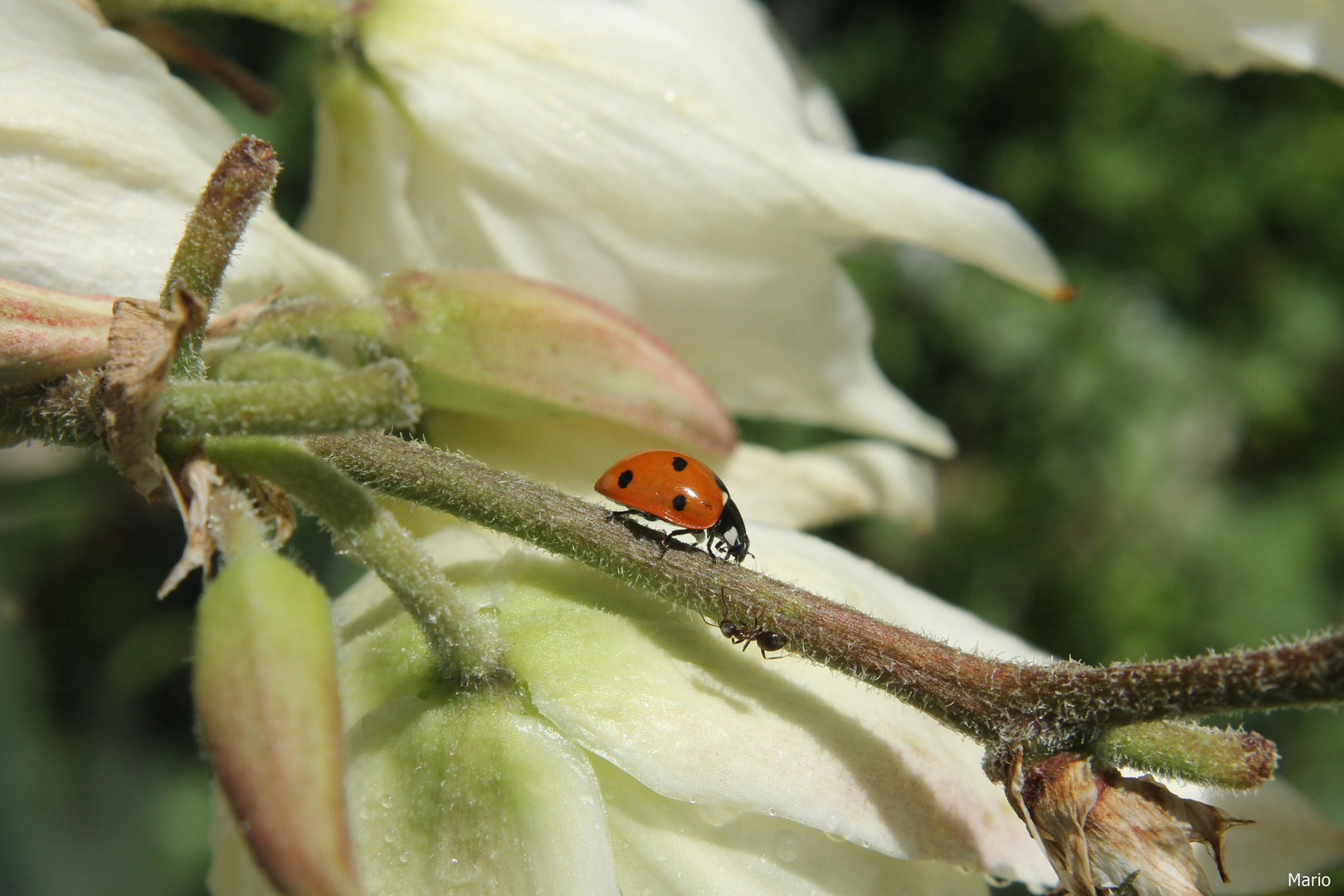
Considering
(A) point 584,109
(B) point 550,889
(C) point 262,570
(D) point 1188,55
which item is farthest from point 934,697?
(D) point 1188,55

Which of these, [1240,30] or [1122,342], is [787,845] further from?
[1122,342]

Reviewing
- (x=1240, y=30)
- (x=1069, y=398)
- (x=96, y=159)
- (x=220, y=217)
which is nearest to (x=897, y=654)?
(x=220, y=217)

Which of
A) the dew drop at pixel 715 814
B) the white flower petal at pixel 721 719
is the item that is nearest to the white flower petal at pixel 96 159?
the white flower petal at pixel 721 719

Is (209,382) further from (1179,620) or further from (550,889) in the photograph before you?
(1179,620)

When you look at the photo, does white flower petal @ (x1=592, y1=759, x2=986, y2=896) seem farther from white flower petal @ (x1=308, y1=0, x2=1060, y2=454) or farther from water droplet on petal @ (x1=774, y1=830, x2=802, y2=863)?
white flower petal @ (x1=308, y1=0, x2=1060, y2=454)

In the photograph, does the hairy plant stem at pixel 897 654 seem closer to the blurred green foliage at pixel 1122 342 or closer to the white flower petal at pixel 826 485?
the white flower petal at pixel 826 485

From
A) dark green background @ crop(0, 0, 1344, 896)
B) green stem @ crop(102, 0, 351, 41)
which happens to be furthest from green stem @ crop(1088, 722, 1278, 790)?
dark green background @ crop(0, 0, 1344, 896)
